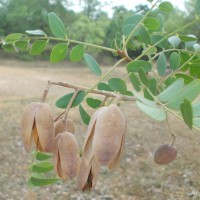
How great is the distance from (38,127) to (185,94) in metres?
0.13

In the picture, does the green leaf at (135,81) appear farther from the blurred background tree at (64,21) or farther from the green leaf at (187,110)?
the blurred background tree at (64,21)

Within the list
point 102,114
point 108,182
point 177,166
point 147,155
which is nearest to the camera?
point 102,114

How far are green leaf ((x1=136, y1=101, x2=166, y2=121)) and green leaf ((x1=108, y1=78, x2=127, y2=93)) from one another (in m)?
0.14

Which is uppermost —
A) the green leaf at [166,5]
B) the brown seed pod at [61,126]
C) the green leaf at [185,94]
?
the green leaf at [166,5]

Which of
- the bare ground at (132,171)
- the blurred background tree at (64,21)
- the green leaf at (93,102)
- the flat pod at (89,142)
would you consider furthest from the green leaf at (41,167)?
the blurred background tree at (64,21)

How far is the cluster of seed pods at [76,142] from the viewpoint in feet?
0.95

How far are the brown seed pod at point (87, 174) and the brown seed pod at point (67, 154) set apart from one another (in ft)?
0.07

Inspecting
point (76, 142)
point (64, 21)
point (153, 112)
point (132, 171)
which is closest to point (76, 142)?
point (76, 142)

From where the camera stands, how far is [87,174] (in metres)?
0.32

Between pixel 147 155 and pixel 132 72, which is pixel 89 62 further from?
pixel 147 155

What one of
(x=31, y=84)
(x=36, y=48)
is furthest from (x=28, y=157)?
(x=31, y=84)

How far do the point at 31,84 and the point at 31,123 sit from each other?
5.32m

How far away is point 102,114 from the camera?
301 millimetres

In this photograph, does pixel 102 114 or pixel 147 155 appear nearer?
pixel 102 114
